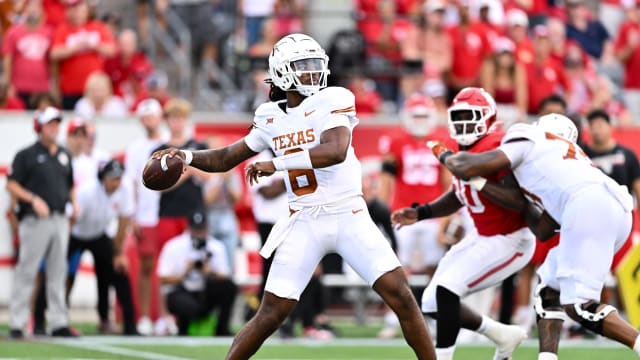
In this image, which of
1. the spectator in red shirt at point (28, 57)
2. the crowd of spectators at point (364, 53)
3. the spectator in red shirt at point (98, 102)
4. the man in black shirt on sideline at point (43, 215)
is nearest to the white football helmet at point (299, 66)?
the man in black shirt on sideline at point (43, 215)

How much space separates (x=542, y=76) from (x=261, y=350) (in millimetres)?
6075

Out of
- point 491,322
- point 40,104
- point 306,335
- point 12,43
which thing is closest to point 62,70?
point 12,43

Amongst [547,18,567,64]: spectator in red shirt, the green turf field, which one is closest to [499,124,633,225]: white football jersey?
the green turf field

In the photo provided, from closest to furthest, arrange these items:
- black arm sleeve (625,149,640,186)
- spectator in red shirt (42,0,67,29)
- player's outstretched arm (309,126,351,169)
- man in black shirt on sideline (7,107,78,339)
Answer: player's outstretched arm (309,126,351,169) < man in black shirt on sideline (7,107,78,339) < black arm sleeve (625,149,640,186) < spectator in red shirt (42,0,67,29)

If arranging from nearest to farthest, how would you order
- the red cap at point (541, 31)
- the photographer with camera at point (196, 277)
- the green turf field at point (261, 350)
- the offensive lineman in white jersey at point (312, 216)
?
the offensive lineman in white jersey at point (312, 216) → the green turf field at point (261, 350) → the photographer with camera at point (196, 277) → the red cap at point (541, 31)

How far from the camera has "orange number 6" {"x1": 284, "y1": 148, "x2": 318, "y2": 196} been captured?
8.14 metres

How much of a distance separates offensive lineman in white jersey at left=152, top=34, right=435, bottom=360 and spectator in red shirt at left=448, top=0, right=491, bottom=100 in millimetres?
8206

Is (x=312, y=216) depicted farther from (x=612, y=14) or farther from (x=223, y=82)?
(x=612, y=14)

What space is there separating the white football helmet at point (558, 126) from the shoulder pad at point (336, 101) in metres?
1.25

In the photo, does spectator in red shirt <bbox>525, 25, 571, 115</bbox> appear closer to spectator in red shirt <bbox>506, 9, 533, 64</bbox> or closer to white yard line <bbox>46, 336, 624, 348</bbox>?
spectator in red shirt <bbox>506, 9, 533, 64</bbox>

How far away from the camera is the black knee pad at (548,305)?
28.3 feet

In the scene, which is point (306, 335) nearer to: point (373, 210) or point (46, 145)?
point (373, 210)

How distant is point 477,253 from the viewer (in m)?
9.08

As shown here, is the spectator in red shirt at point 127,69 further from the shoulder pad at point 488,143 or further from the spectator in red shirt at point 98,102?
the shoulder pad at point 488,143
